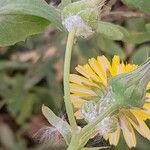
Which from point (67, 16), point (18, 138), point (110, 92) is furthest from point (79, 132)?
point (18, 138)

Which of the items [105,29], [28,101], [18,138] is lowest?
[18,138]

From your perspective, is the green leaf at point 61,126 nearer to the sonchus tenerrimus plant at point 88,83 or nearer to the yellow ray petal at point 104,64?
the sonchus tenerrimus plant at point 88,83

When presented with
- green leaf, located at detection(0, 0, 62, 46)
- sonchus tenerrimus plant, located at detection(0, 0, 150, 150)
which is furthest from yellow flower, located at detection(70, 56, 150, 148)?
green leaf, located at detection(0, 0, 62, 46)

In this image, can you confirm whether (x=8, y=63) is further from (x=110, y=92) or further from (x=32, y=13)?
(x=110, y=92)

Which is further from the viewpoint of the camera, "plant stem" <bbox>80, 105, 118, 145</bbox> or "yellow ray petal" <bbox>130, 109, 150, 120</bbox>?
"yellow ray petal" <bbox>130, 109, 150, 120</bbox>

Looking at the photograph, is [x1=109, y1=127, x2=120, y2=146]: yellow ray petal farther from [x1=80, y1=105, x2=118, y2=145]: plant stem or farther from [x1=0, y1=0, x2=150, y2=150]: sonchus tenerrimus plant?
[x1=80, y1=105, x2=118, y2=145]: plant stem

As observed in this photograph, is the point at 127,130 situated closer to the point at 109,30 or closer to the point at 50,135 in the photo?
the point at 50,135
